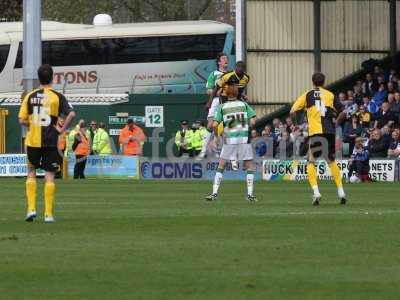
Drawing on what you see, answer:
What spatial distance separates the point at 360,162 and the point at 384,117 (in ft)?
10.8

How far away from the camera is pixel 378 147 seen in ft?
124

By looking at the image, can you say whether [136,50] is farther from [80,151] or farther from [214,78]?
[214,78]

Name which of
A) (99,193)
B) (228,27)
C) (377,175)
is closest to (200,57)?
(228,27)

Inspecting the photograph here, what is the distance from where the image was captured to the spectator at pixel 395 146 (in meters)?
37.0

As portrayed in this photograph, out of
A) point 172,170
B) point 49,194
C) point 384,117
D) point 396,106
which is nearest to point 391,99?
point 396,106

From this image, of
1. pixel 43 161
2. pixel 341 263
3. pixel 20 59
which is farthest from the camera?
pixel 20 59

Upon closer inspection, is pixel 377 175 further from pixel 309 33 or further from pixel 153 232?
pixel 153 232

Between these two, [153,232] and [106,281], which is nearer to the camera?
[106,281]

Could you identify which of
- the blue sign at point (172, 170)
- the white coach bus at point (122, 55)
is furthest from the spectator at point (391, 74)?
the white coach bus at point (122, 55)

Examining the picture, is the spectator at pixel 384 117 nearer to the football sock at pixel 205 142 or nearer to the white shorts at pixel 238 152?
the football sock at pixel 205 142

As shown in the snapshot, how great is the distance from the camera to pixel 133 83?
185 ft

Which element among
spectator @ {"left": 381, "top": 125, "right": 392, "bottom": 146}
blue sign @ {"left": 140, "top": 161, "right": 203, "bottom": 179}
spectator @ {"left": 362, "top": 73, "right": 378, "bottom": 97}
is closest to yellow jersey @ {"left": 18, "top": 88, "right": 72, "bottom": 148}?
spectator @ {"left": 381, "top": 125, "right": 392, "bottom": 146}

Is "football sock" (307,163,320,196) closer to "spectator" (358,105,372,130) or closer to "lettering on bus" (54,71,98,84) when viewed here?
"spectator" (358,105,372,130)

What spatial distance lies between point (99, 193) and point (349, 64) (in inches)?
866
